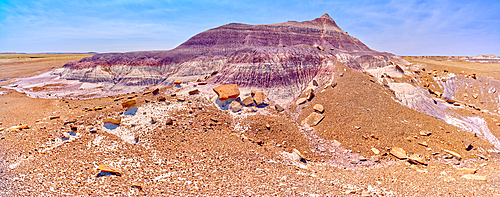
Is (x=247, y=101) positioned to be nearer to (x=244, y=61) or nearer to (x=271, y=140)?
(x=271, y=140)

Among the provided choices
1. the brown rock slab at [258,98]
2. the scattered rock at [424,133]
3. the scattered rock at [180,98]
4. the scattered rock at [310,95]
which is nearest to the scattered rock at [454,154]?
the scattered rock at [424,133]

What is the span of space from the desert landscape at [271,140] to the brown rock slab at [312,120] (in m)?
0.07

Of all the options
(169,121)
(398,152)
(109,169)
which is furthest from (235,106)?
(398,152)

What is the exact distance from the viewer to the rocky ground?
20.3 ft

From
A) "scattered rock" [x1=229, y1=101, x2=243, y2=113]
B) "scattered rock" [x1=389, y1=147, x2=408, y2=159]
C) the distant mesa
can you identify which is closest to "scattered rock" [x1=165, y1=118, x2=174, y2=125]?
"scattered rock" [x1=229, y1=101, x2=243, y2=113]

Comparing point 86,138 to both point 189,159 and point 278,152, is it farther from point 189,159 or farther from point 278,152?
point 278,152

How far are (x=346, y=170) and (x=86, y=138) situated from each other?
11812 mm

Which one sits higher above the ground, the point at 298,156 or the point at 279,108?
the point at 279,108

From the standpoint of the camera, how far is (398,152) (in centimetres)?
897

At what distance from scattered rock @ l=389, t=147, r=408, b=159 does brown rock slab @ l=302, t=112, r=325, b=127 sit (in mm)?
3763

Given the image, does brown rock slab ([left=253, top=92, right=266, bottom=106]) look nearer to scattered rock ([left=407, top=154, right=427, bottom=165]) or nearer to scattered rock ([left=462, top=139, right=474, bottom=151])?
scattered rock ([left=407, top=154, right=427, bottom=165])

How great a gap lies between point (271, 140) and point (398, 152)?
5.96 meters

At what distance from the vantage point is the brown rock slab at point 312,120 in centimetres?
1150

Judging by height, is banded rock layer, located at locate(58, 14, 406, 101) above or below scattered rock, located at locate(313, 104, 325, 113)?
above
